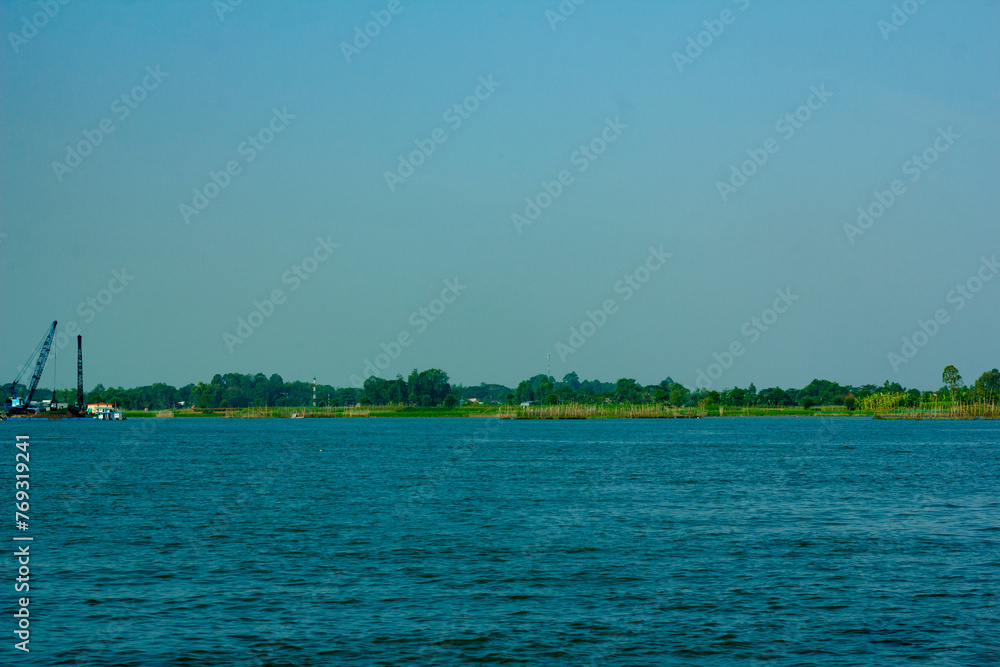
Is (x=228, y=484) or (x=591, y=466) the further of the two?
(x=591, y=466)

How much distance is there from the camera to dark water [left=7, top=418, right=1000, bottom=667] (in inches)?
815

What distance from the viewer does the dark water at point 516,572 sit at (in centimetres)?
2070

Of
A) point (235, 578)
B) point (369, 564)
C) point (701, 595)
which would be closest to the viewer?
point (701, 595)

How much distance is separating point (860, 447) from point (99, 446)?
93.3 meters

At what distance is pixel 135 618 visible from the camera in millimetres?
22844

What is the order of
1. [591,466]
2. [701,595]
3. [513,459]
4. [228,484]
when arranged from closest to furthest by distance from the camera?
[701,595] → [228,484] → [591,466] → [513,459]

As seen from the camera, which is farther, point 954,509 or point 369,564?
point 954,509

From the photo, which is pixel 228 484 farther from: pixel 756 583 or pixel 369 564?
pixel 756 583

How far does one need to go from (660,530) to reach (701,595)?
12035mm

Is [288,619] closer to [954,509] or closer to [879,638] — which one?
[879,638]

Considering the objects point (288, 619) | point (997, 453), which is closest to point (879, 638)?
point (288, 619)

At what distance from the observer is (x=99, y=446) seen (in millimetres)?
114062

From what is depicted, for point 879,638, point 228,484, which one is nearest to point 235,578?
point 879,638

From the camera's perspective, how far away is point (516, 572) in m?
28.8
